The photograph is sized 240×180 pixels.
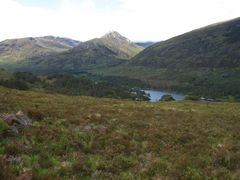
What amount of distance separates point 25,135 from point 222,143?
1054 cm

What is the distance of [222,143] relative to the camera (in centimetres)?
1730

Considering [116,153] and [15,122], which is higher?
[15,122]

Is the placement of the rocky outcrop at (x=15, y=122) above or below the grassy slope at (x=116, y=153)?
above

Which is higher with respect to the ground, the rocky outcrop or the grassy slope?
the rocky outcrop

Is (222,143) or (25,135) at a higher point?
(25,135)

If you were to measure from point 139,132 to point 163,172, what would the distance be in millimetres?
7500

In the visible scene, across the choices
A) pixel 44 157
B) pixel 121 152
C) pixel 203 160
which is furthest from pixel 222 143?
pixel 44 157

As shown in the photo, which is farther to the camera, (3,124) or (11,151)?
(3,124)

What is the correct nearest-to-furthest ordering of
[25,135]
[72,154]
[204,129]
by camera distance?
[72,154], [25,135], [204,129]

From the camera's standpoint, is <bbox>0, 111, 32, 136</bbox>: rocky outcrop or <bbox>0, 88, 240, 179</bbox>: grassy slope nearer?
<bbox>0, 88, 240, 179</bbox>: grassy slope

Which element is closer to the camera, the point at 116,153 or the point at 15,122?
the point at 116,153

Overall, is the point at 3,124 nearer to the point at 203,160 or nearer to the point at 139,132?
the point at 139,132

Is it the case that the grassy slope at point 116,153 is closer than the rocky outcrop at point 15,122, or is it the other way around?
the grassy slope at point 116,153

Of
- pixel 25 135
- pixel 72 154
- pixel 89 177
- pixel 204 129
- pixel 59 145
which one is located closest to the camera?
pixel 89 177
